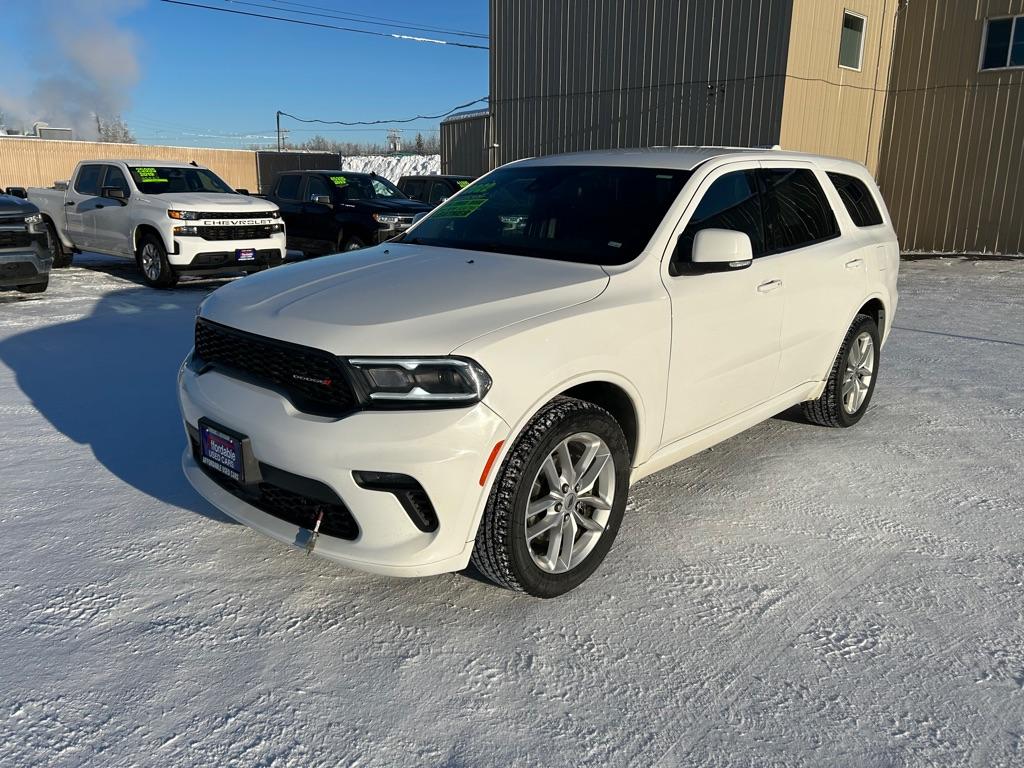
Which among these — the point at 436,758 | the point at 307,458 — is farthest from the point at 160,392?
the point at 436,758

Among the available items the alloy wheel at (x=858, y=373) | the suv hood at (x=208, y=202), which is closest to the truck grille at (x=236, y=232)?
the suv hood at (x=208, y=202)

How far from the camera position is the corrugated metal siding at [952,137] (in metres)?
14.8

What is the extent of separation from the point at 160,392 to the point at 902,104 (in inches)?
614

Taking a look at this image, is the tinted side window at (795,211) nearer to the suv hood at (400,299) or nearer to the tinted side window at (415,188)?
the suv hood at (400,299)

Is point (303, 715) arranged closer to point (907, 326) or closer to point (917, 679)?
point (917, 679)

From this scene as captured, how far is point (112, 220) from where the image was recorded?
37.4ft

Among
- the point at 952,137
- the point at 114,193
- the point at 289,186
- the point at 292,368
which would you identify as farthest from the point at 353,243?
the point at 952,137

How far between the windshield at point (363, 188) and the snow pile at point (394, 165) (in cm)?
4254

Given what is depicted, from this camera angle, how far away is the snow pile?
56.5m

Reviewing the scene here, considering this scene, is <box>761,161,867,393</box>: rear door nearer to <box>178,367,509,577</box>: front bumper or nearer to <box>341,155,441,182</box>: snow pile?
<box>178,367,509,577</box>: front bumper

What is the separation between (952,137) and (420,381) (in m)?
16.2

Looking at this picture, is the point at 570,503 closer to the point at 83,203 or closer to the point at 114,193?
the point at 114,193

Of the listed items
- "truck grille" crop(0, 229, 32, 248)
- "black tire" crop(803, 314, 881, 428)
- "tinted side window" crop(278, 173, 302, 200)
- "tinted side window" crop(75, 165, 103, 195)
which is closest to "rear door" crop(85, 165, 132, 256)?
"tinted side window" crop(75, 165, 103, 195)

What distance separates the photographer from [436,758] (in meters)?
2.35
